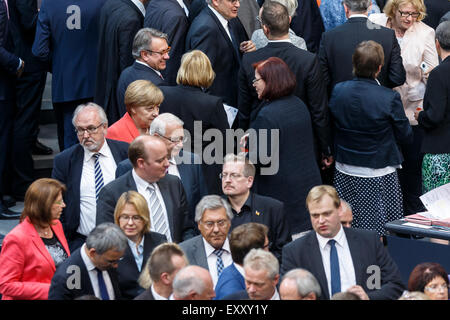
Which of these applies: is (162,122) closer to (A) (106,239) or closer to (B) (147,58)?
(B) (147,58)

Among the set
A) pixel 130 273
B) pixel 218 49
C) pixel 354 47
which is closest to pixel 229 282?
pixel 130 273

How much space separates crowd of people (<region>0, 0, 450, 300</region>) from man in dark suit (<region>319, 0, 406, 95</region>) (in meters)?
0.01

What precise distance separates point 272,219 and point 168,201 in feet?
2.37

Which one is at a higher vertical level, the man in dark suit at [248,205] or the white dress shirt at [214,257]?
the man in dark suit at [248,205]

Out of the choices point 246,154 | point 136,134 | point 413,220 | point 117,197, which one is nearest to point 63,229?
point 117,197

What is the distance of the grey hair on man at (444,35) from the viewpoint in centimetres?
736

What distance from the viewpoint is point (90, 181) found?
6449 mm

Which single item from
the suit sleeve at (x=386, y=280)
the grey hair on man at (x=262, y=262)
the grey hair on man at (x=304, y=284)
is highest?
the grey hair on man at (x=262, y=262)

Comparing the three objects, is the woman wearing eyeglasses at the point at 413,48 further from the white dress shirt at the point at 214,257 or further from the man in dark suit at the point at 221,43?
the white dress shirt at the point at 214,257

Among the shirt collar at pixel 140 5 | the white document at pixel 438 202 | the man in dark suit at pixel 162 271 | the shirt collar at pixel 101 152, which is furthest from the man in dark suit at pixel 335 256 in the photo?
the shirt collar at pixel 140 5

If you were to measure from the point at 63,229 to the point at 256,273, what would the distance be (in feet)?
5.78

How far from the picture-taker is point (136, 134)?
6.92 metres

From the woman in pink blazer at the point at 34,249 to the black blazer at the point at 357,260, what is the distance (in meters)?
1.46

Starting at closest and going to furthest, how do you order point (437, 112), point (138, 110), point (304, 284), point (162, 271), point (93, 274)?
point (304, 284)
point (162, 271)
point (93, 274)
point (138, 110)
point (437, 112)
